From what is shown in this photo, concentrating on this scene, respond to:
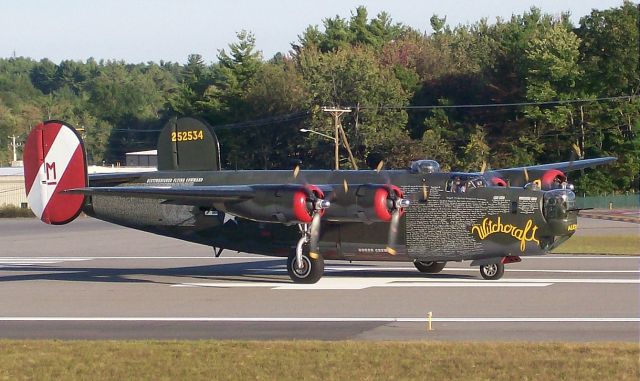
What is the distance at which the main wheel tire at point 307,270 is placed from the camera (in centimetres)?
2303

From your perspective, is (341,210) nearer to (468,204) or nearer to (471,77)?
(468,204)

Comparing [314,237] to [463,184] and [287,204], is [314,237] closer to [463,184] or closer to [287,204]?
[287,204]

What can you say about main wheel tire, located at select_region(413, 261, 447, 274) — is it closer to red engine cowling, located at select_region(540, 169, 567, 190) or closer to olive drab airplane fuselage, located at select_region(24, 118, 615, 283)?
olive drab airplane fuselage, located at select_region(24, 118, 615, 283)

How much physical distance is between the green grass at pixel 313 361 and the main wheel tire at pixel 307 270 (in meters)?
8.12

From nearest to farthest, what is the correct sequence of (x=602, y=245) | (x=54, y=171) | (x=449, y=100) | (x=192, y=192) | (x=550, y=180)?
(x=192, y=192) < (x=54, y=171) < (x=550, y=180) < (x=602, y=245) < (x=449, y=100)

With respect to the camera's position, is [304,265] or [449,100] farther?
[449,100]

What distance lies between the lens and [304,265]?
75.9 feet

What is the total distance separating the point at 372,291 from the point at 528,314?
4647 mm

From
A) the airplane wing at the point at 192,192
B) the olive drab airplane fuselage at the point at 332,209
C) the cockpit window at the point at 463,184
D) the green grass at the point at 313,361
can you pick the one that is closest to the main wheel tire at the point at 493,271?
the olive drab airplane fuselage at the point at 332,209

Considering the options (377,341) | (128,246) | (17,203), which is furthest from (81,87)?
(377,341)

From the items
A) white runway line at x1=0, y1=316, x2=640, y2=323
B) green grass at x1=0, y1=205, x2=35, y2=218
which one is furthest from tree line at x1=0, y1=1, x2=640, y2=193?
white runway line at x1=0, y1=316, x2=640, y2=323

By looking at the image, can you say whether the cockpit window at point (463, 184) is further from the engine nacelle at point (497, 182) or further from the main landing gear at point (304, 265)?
the main landing gear at point (304, 265)

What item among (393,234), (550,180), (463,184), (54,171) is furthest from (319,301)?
(550,180)

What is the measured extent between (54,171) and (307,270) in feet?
22.3
